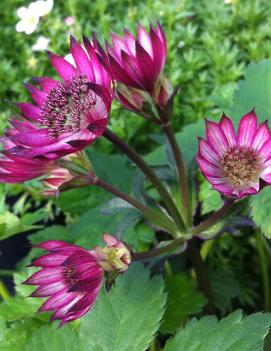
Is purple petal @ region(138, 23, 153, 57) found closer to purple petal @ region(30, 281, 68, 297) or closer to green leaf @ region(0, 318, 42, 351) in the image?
purple petal @ region(30, 281, 68, 297)

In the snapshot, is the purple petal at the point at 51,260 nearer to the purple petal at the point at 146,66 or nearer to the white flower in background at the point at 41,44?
the purple petal at the point at 146,66

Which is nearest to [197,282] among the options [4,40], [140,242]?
[140,242]

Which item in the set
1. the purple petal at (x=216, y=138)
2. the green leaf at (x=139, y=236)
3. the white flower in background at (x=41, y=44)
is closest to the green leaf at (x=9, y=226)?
the green leaf at (x=139, y=236)

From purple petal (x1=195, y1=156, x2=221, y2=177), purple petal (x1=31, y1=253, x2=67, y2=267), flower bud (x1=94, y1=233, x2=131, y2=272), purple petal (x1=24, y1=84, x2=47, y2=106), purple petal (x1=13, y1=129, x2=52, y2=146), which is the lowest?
flower bud (x1=94, y1=233, x2=131, y2=272)

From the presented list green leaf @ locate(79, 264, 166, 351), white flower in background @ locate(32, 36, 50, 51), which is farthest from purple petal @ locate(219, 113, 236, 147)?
white flower in background @ locate(32, 36, 50, 51)

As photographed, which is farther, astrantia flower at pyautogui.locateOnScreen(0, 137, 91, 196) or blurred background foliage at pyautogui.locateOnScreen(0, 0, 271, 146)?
blurred background foliage at pyautogui.locateOnScreen(0, 0, 271, 146)

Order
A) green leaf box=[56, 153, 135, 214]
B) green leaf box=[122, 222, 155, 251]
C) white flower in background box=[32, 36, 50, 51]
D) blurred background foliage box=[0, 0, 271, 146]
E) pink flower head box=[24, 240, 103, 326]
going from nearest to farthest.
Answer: pink flower head box=[24, 240, 103, 326] → green leaf box=[122, 222, 155, 251] → green leaf box=[56, 153, 135, 214] → blurred background foliage box=[0, 0, 271, 146] → white flower in background box=[32, 36, 50, 51]

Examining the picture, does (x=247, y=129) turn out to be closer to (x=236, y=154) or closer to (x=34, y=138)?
(x=236, y=154)
